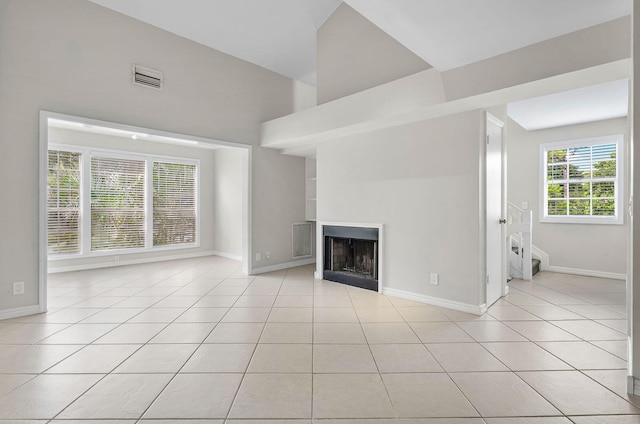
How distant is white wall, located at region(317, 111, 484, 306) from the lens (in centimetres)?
341

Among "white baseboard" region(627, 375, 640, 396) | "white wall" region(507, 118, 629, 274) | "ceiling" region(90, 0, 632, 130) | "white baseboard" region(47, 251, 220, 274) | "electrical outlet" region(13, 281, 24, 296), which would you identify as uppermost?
"ceiling" region(90, 0, 632, 130)

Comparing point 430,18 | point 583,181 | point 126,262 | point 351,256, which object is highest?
point 430,18

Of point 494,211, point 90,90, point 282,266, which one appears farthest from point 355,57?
point 282,266

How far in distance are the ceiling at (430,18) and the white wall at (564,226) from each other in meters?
1.29

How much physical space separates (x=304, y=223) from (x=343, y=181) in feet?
6.27

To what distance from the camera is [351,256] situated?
489 cm

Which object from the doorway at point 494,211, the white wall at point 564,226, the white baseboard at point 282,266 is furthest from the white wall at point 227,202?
the white wall at point 564,226

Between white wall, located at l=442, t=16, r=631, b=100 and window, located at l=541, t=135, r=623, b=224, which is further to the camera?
window, located at l=541, t=135, r=623, b=224

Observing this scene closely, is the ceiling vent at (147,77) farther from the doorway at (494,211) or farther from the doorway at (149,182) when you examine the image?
the doorway at (494,211)

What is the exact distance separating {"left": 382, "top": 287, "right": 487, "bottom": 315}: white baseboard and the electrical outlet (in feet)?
13.6

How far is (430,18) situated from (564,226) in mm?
5126

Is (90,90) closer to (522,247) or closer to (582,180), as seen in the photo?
(522,247)

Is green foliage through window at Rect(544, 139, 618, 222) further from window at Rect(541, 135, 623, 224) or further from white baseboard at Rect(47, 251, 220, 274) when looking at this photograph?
white baseboard at Rect(47, 251, 220, 274)

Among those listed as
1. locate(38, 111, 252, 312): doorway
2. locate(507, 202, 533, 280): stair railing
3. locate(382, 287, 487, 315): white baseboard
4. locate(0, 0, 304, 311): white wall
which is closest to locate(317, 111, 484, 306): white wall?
locate(382, 287, 487, 315): white baseboard
